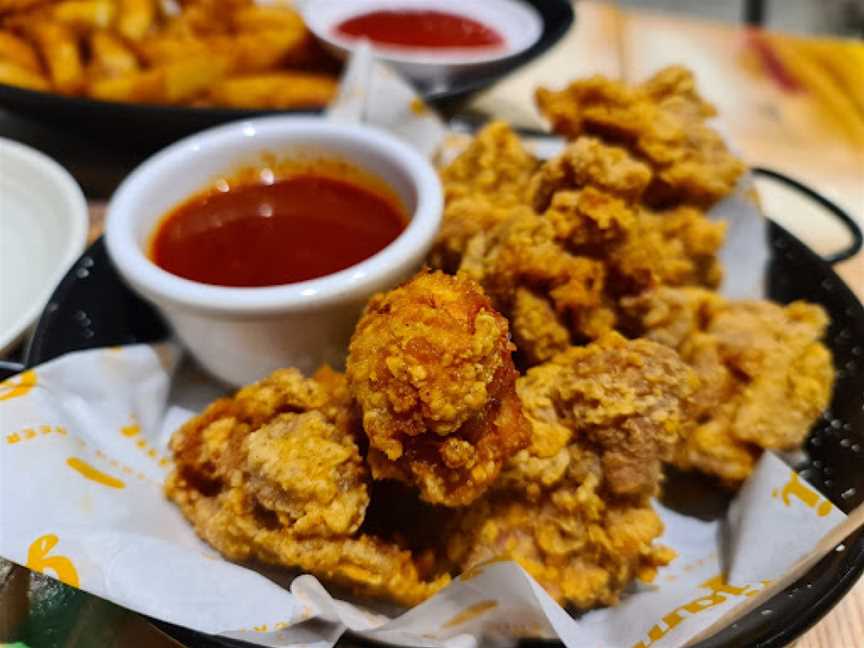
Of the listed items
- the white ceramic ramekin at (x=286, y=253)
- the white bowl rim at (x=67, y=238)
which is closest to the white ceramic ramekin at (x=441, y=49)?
the white ceramic ramekin at (x=286, y=253)

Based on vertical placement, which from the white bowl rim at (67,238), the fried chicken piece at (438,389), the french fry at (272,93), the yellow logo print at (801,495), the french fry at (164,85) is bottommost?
the white bowl rim at (67,238)

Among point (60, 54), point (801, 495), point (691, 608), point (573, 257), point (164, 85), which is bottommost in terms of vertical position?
point (60, 54)

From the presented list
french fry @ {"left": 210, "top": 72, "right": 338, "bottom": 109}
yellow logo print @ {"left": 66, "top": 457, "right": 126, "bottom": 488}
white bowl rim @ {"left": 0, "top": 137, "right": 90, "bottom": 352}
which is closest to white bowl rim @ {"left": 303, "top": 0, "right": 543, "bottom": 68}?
french fry @ {"left": 210, "top": 72, "right": 338, "bottom": 109}

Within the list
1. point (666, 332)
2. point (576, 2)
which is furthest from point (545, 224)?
point (576, 2)

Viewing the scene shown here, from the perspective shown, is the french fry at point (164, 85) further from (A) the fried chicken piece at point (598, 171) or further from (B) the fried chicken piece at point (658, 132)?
(A) the fried chicken piece at point (598, 171)

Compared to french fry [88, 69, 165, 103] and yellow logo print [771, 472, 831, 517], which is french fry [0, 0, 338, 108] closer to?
french fry [88, 69, 165, 103]

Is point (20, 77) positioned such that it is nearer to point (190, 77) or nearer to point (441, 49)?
point (190, 77)

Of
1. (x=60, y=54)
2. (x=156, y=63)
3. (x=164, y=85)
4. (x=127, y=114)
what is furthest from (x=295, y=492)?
(x=60, y=54)
